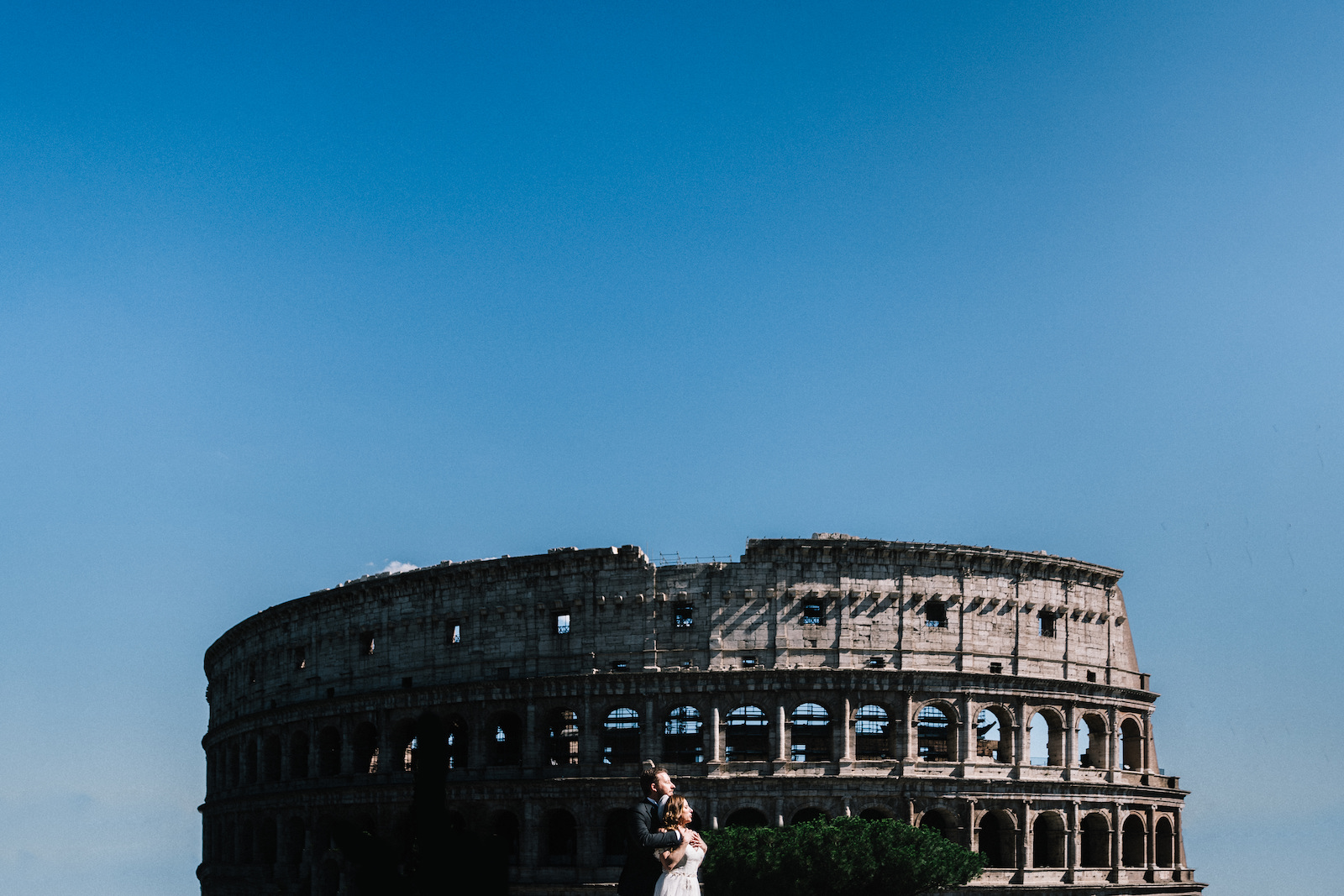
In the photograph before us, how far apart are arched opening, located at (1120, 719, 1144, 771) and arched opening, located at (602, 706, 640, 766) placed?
2184cm

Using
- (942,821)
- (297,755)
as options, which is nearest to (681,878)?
(942,821)

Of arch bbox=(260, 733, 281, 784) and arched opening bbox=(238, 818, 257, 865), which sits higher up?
arch bbox=(260, 733, 281, 784)

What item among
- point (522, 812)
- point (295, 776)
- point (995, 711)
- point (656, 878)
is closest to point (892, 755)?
point (995, 711)

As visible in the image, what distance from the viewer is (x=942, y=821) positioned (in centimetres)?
5234

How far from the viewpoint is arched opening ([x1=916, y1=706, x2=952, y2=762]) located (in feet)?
179

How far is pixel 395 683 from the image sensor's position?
5834cm

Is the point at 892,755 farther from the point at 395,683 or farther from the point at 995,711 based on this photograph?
the point at 395,683

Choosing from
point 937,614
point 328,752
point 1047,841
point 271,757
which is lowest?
point 1047,841

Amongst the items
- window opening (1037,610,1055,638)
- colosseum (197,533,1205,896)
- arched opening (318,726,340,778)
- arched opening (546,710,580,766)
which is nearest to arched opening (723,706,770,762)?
colosseum (197,533,1205,896)

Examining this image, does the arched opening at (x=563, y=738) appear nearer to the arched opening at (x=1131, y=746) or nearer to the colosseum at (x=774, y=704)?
the colosseum at (x=774, y=704)

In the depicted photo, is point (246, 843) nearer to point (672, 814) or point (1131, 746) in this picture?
point (1131, 746)

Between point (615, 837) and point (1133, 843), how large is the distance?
23.0 m

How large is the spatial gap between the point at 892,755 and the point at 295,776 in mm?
29181

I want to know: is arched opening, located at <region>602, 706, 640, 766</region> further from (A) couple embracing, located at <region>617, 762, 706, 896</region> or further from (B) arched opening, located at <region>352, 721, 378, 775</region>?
(A) couple embracing, located at <region>617, 762, 706, 896</region>
